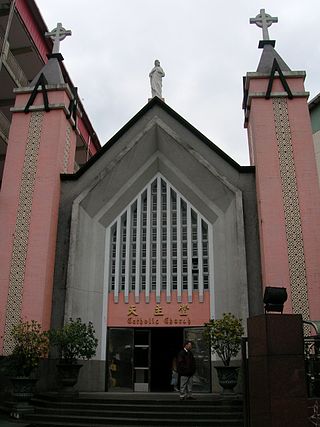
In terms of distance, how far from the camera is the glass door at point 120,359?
13398mm

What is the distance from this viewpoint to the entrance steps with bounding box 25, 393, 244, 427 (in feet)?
29.4

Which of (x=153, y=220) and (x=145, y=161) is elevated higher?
(x=145, y=161)

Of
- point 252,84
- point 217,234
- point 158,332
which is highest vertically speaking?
point 252,84

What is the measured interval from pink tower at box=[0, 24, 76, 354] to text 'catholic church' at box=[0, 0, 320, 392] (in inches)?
1.6

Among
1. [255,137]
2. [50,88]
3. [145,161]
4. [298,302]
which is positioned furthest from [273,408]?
[50,88]

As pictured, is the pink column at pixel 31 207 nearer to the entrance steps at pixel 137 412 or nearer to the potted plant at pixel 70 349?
the potted plant at pixel 70 349

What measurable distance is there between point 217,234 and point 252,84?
498 centimetres

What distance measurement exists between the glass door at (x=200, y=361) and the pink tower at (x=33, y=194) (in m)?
4.33

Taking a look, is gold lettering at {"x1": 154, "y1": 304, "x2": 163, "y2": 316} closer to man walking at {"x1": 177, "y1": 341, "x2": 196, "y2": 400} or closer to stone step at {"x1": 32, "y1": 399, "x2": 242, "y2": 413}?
man walking at {"x1": 177, "y1": 341, "x2": 196, "y2": 400}

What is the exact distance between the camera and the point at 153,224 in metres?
15.0

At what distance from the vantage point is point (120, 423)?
353 inches

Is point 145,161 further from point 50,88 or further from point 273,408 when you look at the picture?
point 273,408

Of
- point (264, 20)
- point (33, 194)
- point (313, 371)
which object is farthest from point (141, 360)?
point (264, 20)

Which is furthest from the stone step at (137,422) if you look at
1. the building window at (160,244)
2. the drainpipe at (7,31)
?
the drainpipe at (7,31)
